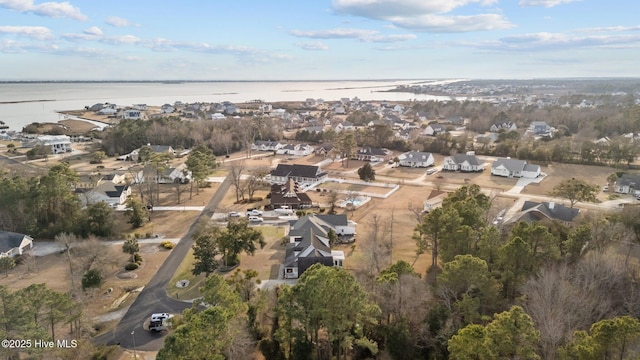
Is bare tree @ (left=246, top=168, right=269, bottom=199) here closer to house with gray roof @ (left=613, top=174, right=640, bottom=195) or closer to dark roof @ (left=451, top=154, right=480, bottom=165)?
dark roof @ (left=451, top=154, right=480, bottom=165)

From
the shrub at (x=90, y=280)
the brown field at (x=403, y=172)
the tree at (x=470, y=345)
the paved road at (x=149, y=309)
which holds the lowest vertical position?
the paved road at (x=149, y=309)

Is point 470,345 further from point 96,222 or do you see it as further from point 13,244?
point 13,244

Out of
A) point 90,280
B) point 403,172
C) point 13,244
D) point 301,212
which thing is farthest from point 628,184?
point 13,244

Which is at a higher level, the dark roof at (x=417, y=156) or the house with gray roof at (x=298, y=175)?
the dark roof at (x=417, y=156)

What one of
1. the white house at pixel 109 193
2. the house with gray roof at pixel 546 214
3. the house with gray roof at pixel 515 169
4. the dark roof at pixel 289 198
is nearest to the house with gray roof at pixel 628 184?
the house with gray roof at pixel 515 169

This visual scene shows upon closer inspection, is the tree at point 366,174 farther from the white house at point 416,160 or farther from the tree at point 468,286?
the tree at point 468,286

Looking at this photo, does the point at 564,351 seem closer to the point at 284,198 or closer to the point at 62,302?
the point at 62,302

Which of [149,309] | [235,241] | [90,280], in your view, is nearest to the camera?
[149,309]

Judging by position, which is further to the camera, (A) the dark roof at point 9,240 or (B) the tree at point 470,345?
(A) the dark roof at point 9,240
